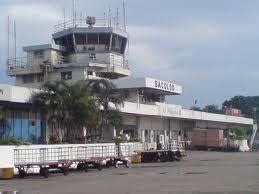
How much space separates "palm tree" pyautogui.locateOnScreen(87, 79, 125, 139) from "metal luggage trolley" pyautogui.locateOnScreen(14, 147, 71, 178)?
11275 millimetres

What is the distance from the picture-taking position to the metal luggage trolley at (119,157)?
120 feet

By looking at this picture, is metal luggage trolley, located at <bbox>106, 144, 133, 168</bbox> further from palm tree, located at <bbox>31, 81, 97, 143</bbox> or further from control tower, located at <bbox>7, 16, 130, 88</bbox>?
control tower, located at <bbox>7, 16, 130, 88</bbox>

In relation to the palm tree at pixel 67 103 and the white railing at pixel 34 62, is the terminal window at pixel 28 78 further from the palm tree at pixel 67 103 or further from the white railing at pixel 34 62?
the palm tree at pixel 67 103

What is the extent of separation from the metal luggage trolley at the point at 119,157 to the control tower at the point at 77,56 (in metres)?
24.1

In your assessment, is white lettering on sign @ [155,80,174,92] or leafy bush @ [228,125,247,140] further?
leafy bush @ [228,125,247,140]

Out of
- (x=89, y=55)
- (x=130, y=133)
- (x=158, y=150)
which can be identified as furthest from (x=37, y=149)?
(x=89, y=55)

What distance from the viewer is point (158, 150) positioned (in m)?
44.3

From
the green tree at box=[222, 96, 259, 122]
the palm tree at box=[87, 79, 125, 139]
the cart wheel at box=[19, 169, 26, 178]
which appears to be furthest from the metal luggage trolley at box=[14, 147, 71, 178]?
the green tree at box=[222, 96, 259, 122]

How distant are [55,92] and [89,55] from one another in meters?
24.9

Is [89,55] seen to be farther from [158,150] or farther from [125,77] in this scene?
[158,150]

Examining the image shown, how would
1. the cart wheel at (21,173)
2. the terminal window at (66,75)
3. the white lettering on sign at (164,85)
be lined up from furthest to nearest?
1. the white lettering on sign at (164,85)
2. the terminal window at (66,75)
3. the cart wheel at (21,173)

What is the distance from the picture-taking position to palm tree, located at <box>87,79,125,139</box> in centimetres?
4225

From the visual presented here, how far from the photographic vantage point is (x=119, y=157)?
3694cm

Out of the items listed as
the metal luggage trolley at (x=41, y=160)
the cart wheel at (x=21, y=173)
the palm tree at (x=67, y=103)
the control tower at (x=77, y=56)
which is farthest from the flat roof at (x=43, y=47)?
the cart wheel at (x=21, y=173)
